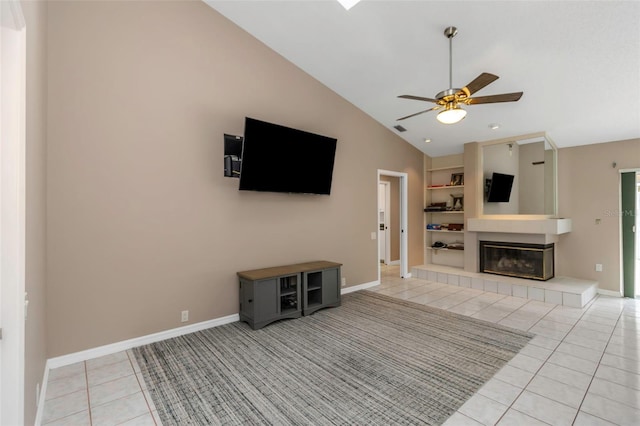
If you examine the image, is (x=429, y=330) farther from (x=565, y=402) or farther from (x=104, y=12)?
(x=104, y=12)

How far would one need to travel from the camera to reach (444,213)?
652 cm

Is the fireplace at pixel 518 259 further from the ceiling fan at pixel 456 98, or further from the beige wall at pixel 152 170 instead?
the beige wall at pixel 152 170

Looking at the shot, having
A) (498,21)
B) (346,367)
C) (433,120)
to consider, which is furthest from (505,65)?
(346,367)

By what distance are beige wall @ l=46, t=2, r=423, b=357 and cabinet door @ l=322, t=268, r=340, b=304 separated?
518 millimetres

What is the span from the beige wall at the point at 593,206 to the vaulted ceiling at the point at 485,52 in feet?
0.95

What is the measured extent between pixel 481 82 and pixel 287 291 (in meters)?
3.10

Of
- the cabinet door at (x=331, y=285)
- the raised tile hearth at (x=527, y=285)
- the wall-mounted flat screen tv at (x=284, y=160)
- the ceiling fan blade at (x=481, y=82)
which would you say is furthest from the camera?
the raised tile hearth at (x=527, y=285)

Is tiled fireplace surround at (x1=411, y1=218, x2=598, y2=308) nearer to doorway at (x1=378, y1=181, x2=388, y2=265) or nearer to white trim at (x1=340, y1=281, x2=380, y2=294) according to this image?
white trim at (x1=340, y1=281, x2=380, y2=294)

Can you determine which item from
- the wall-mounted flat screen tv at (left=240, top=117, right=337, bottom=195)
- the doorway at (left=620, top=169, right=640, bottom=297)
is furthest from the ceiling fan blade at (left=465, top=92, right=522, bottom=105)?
the doorway at (left=620, top=169, right=640, bottom=297)

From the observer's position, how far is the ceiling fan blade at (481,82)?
259cm

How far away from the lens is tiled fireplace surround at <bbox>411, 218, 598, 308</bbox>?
4586mm

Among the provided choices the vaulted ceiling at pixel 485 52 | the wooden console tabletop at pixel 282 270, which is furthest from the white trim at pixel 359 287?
the vaulted ceiling at pixel 485 52

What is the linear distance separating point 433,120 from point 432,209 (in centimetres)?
203

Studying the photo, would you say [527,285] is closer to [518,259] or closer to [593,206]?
[518,259]
